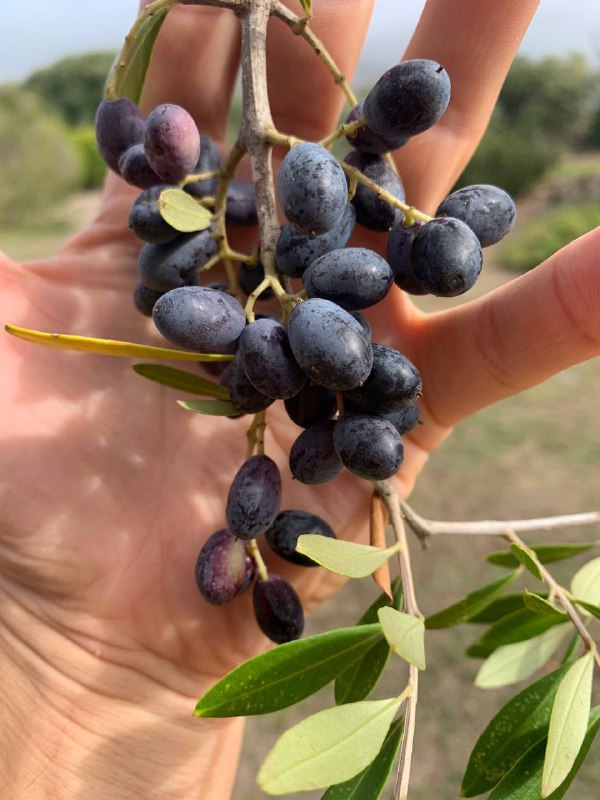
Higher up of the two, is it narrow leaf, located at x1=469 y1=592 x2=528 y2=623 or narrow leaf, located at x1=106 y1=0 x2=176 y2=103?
narrow leaf, located at x1=106 y1=0 x2=176 y2=103

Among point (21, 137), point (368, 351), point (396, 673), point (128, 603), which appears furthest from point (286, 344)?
point (21, 137)

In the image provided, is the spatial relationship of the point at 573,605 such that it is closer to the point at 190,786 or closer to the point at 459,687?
the point at 190,786

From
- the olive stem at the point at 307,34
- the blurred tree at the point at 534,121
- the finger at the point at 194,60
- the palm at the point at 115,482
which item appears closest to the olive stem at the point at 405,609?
the palm at the point at 115,482

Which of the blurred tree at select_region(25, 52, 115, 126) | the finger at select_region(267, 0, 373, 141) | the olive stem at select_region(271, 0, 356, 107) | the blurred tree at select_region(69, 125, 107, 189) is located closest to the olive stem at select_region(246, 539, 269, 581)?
the olive stem at select_region(271, 0, 356, 107)

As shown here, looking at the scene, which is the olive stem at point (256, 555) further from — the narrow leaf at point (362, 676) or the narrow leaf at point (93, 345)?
the narrow leaf at point (93, 345)

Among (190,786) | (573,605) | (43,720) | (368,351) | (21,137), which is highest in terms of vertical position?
(368,351)

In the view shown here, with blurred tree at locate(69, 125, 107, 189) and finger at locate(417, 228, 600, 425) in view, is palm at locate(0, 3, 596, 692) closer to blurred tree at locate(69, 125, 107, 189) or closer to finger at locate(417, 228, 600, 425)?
finger at locate(417, 228, 600, 425)

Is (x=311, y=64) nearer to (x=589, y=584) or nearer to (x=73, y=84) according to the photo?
(x=589, y=584)

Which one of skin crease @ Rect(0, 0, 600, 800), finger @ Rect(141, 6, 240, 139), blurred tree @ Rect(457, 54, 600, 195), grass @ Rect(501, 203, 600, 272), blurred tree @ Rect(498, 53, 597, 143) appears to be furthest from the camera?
blurred tree @ Rect(498, 53, 597, 143)

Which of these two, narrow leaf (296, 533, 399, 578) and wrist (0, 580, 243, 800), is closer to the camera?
narrow leaf (296, 533, 399, 578)
